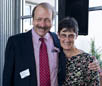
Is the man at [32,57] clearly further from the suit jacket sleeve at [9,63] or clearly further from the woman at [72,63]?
the woman at [72,63]

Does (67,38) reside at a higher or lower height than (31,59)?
higher

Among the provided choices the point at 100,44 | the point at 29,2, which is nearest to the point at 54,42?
the point at 100,44

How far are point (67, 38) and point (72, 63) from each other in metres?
0.22

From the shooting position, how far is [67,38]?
1.69m

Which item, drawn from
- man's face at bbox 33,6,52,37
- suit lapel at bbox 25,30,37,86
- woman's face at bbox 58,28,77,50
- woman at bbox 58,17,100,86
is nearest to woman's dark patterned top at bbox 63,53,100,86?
woman at bbox 58,17,100,86

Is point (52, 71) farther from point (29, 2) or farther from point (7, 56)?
point (29, 2)

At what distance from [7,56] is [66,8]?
4.19 ft

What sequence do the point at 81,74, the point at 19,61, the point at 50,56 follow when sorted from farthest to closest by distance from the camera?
the point at 50,56
the point at 19,61
the point at 81,74

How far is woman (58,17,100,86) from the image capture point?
5.40 feet

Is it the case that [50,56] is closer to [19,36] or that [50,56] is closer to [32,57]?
[32,57]

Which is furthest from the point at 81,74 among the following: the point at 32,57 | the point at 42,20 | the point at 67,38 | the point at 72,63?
the point at 42,20

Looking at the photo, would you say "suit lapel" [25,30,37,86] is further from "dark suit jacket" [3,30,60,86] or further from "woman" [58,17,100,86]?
"woman" [58,17,100,86]

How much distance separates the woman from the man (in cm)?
13

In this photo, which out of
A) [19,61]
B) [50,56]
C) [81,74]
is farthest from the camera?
[50,56]
